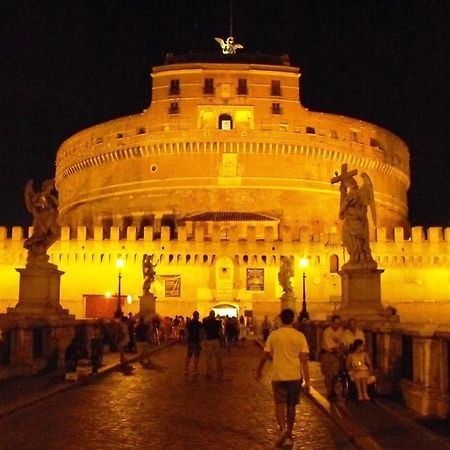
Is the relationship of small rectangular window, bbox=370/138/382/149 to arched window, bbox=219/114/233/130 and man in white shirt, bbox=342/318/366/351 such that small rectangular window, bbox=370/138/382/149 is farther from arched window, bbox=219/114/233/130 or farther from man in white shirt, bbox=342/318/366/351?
man in white shirt, bbox=342/318/366/351

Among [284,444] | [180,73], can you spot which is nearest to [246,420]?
[284,444]

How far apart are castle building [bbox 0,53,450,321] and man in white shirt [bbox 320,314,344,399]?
29.6 metres

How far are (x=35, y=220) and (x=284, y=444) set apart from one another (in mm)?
9763

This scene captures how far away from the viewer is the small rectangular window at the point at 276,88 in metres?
51.1

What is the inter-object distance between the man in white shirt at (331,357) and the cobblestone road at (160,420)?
1.58 ft

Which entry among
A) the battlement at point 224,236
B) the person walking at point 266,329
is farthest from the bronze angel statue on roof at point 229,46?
the person walking at point 266,329

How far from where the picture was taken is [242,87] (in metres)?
51.1

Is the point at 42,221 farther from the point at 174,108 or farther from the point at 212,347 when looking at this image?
the point at 174,108

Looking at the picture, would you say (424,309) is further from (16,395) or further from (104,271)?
(16,395)

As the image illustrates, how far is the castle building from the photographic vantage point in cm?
4156

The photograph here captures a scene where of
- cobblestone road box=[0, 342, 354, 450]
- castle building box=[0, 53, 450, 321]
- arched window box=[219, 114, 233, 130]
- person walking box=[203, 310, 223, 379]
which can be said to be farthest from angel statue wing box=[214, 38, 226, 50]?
cobblestone road box=[0, 342, 354, 450]

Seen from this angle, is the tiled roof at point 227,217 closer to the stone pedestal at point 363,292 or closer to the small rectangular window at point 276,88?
the small rectangular window at point 276,88

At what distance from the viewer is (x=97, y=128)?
176ft

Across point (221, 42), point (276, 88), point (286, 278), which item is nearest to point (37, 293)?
point (286, 278)
